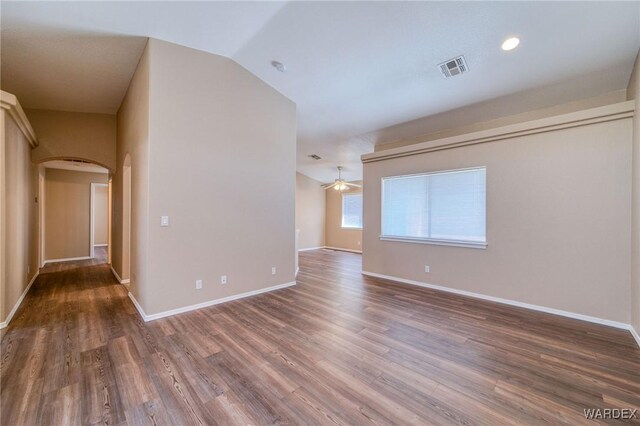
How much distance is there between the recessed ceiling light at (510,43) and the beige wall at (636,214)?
124 centimetres

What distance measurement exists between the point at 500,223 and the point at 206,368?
4.27 meters

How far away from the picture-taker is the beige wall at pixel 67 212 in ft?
22.8

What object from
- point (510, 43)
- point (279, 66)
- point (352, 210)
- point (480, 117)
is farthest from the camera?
point (352, 210)

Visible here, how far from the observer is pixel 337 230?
33.1ft

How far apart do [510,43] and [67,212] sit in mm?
10507

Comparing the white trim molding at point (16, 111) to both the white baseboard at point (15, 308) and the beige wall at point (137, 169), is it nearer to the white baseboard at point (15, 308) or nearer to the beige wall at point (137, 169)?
the beige wall at point (137, 169)

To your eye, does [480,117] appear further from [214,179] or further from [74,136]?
[74,136]

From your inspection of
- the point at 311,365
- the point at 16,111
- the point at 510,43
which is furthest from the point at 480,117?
the point at 16,111

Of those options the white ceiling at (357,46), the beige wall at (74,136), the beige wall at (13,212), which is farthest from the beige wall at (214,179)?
the beige wall at (74,136)

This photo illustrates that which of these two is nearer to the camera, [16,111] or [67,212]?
[16,111]

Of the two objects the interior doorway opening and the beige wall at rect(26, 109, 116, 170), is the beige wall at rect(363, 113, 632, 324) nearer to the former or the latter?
the beige wall at rect(26, 109, 116, 170)

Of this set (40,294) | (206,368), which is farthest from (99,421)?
(40,294)

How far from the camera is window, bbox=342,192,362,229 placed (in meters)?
9.45

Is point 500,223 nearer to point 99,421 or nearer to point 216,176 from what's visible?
point 216,176
